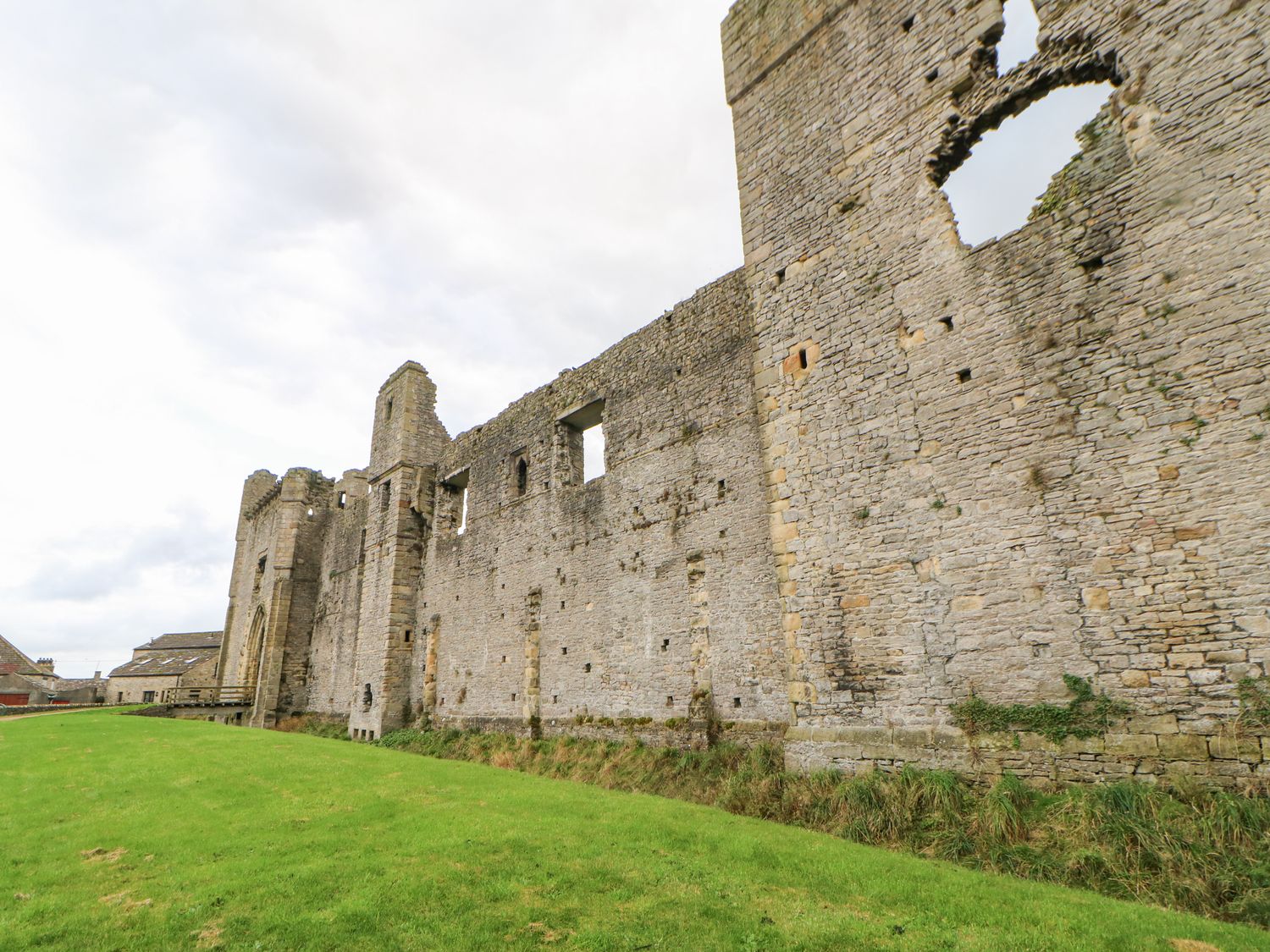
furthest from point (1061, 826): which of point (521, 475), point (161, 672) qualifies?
point (161, 672)

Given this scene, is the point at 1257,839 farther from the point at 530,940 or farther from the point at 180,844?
the point at 180,844

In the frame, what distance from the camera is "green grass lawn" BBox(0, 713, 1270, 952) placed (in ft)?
15.2

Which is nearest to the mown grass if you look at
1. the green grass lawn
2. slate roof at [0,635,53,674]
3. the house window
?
the green grass lawn

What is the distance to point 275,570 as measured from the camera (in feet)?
92.0

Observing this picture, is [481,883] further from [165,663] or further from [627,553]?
[165,663]

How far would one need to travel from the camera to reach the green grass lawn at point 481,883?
464 cm

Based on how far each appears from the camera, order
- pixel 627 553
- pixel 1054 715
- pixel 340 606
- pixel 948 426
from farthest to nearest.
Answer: pixel 340 606 → pixel 627 553 → pixel 948 426 → pixel 1054 715

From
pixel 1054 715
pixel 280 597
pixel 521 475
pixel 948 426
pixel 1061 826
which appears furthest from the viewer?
pixel 280 597

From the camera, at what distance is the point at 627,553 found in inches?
540

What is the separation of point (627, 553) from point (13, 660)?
170 ft

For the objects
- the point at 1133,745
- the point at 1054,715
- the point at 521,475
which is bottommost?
the point at 1133,745

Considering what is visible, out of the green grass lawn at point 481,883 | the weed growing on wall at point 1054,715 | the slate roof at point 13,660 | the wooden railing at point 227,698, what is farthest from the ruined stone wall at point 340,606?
the slate roof at point 13,660

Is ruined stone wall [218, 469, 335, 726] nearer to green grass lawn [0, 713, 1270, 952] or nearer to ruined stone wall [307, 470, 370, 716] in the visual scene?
ruined stone wall [307, 470, 370, 716]

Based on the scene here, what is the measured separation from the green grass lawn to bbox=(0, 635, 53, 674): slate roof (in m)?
47.4
